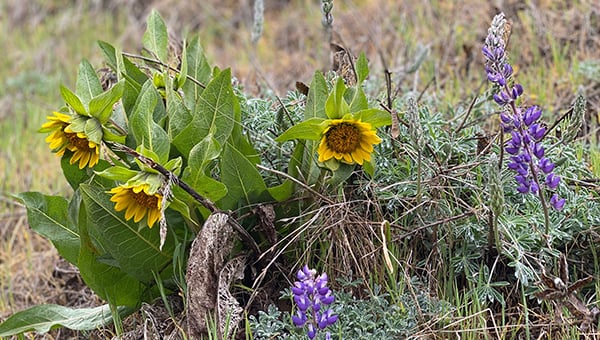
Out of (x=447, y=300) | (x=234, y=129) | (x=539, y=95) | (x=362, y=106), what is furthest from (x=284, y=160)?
(x=539, y=95)

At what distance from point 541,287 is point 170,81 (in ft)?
3.83

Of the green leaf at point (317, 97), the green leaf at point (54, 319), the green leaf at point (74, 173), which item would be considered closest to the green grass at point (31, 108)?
the green leaf at point (54, 319)

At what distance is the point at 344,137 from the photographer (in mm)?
2018

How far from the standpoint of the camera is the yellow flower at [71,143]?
2.11 m

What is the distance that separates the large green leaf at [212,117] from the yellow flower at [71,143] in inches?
9.0

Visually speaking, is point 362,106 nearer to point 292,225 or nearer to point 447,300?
point 292,225

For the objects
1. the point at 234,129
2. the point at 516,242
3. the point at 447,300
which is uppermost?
the point at 234,129

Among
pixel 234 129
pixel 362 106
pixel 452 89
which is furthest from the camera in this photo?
pixel 452 89

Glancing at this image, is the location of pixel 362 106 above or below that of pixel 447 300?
above

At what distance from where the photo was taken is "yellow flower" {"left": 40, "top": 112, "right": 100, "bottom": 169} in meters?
2.11

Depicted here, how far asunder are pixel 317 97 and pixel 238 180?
32 cm

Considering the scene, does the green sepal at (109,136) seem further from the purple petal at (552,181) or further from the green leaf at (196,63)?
the purple petal at (552,181)

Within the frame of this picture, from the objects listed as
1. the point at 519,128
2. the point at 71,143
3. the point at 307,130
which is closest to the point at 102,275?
the point at 71,143

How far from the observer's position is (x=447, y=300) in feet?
7.20
